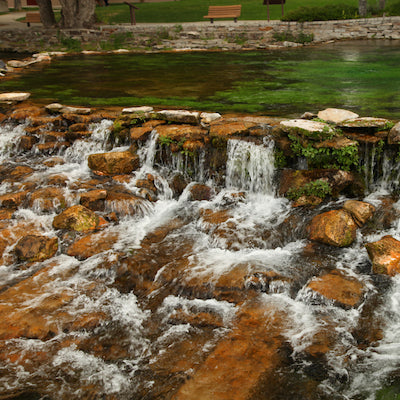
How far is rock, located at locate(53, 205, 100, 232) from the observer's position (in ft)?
21.4

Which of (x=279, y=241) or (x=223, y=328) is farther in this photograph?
(x=279, y=241)

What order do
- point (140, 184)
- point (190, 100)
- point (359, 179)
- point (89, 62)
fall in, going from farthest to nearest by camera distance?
point (89, 62), point (190, 100), point (140, 184), point (359, 179)

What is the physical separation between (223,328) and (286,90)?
785cm

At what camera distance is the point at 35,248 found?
597cm

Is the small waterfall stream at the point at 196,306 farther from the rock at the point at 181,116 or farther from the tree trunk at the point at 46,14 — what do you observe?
the tree trunk at the point at 46,14

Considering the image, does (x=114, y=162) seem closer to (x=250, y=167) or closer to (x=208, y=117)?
(x=208, y=117)

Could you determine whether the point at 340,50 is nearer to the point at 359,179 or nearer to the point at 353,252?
the point at 359,179

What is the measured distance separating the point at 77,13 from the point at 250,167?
19.1m

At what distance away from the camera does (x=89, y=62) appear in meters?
17.2

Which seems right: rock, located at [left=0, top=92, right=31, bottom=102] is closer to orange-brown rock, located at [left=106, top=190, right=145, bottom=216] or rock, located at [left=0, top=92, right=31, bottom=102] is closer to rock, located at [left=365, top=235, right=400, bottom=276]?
orange-brown rock, located at [left=106, top=190, right=145, bottom=216]

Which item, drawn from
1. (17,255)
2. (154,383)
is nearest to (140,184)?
(17,255)

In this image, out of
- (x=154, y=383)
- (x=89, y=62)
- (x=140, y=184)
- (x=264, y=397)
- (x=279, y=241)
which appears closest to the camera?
(x=264, y=397)

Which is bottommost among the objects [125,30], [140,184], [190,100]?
[140,184]

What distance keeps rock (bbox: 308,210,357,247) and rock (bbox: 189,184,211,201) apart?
6.95 ft
